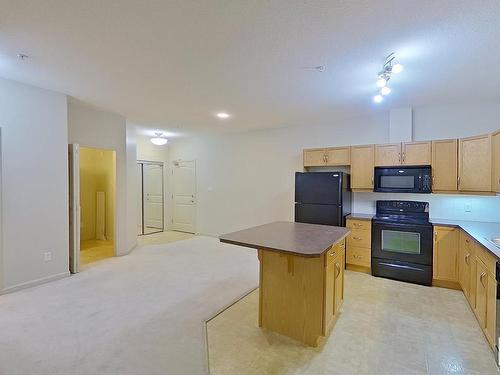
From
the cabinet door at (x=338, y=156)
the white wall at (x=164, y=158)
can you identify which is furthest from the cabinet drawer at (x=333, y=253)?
the white wall at (x=164, y=158)

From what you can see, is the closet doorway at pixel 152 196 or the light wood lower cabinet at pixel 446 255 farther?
the closet doorway at pixel 152 196

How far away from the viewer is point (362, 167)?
4.33 metres

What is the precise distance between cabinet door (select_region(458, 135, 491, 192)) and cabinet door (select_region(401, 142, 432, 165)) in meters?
0.36

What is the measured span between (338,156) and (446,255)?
2096 millimetres

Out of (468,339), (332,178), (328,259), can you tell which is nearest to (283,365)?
(328,259)

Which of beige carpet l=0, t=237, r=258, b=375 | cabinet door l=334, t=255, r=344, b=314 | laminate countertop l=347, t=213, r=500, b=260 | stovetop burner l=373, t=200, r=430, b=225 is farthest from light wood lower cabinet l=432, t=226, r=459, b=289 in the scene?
beige carpet l=0, t=237, r=258, b=375

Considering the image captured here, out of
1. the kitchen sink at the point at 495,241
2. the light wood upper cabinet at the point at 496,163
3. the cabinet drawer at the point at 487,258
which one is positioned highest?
the light wood upper cabinet at the point at 496,163

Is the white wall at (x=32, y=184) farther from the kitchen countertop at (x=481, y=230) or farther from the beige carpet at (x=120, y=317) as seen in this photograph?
the kitchen countertop at (x=481, y=230)

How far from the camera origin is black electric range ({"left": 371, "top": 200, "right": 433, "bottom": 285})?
11.9 ft

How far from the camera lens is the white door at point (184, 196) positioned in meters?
7.19

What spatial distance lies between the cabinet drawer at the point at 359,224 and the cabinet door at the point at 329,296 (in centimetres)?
192

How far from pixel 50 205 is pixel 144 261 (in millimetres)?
1707

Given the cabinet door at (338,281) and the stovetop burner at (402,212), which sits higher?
the stovetop burner at (402,212)

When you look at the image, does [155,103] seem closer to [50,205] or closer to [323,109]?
[50,205]
